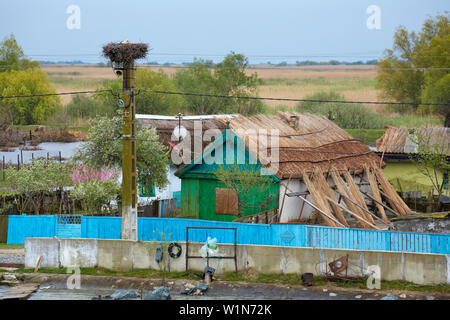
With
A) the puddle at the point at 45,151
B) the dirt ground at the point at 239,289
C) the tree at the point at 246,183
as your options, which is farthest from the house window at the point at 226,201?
the puddle at the point at 45,151

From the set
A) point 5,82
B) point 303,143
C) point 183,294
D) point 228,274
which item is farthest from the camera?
point 5,82

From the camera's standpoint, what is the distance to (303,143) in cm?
3531

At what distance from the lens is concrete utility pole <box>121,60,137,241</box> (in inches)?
967

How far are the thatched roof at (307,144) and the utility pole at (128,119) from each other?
7731 mm

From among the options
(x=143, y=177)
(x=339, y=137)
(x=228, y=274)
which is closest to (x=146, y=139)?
(x=143, y=177)

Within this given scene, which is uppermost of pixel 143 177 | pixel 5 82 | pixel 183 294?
pixel 5 82

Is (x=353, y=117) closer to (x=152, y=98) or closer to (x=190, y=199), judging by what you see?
(x=152, y=98)

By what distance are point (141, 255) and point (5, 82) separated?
63.7 m

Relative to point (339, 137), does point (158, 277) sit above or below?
below

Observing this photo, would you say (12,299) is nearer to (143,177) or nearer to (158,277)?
(158,277)

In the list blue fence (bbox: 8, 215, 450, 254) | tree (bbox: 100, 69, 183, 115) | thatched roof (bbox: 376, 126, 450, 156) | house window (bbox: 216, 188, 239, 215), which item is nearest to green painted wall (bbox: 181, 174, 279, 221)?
house window (bbox: 216, 188, 239, 215)

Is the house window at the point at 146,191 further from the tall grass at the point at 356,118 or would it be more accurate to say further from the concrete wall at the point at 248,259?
the tall grass at the point at 356,118

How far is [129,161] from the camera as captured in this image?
81.6ft

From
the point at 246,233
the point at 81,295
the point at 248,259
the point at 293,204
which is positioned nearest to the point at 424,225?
the point at 293,204
